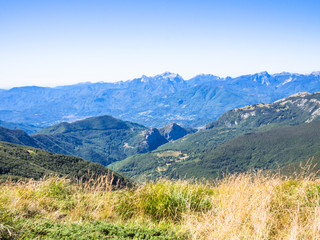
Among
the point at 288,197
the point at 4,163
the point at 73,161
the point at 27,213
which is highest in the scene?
the point at 27,213

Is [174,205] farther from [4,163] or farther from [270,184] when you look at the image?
[4,163]

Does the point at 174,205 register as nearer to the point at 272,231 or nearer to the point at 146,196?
the point at 146,196

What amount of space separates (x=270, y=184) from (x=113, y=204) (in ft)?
16.9

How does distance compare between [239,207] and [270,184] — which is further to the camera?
[270,184]

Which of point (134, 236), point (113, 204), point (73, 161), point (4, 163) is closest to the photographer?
point (134, 236)

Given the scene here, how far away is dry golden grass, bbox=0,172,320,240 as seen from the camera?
4.73 m

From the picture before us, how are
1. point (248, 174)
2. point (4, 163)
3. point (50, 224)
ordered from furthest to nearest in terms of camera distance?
1. point (4, 163)
2. point (248, 174)
3. point (50, 224)

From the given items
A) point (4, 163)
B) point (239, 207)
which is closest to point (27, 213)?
point (239, 207)

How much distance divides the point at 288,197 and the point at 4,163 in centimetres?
8492

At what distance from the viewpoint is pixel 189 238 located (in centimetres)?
446

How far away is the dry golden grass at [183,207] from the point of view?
4.73 m

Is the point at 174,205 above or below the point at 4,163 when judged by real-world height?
above

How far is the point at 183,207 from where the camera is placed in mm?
6125

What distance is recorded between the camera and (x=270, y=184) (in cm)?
700
